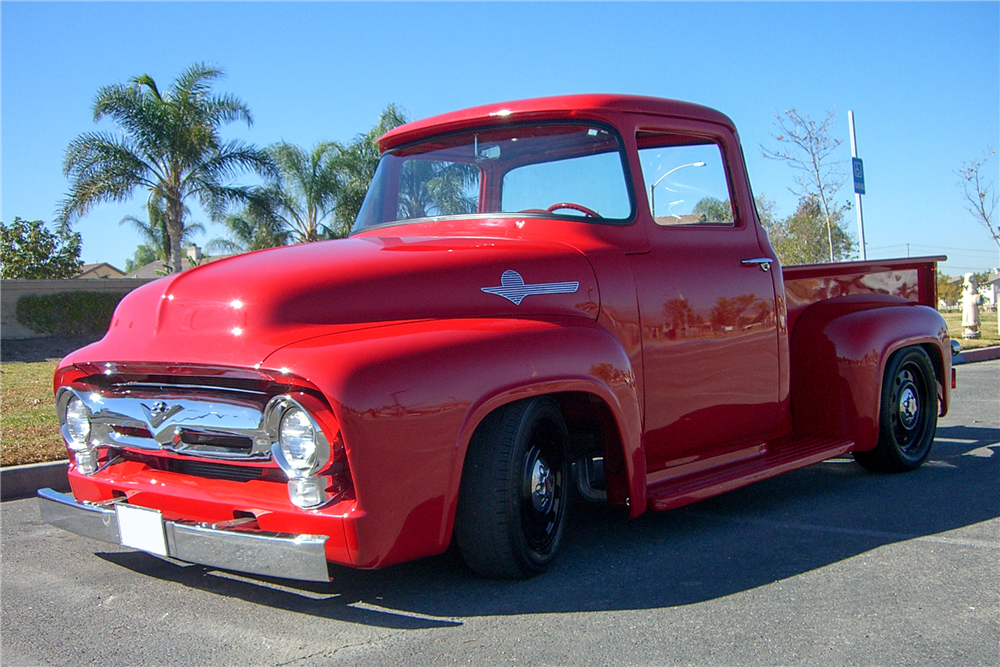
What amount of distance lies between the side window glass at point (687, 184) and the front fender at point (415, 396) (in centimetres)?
129

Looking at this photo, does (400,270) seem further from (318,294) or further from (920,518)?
(920,518)

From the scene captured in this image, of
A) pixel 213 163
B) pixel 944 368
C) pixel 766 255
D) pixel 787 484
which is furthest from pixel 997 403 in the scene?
pixel 213 163

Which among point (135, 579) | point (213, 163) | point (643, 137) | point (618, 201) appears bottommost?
point (135, 579)

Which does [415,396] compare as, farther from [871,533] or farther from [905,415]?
[905,415]

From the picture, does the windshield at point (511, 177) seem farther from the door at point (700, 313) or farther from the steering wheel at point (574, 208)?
the door at point (700, 313)

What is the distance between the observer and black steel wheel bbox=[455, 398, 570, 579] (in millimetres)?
3104

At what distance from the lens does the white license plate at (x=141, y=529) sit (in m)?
2.96

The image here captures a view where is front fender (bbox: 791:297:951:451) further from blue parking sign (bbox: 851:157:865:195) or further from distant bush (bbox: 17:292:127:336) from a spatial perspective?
distant bush (bbox: 17:292:127:336)

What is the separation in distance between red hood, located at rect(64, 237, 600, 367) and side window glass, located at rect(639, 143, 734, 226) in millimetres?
770

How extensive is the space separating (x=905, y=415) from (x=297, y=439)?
160 inches

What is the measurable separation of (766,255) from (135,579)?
11.1 feet

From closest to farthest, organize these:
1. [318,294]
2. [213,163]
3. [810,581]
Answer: [318,294], [810,581], [213,163]

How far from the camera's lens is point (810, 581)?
11.1 feet

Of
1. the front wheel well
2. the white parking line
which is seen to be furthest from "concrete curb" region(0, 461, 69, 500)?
the white parking line
